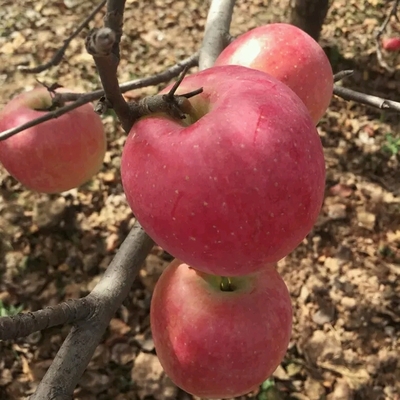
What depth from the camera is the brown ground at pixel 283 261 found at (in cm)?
144

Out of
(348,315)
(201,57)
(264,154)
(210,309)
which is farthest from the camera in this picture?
(348,315)

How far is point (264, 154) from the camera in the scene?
0.58 metres

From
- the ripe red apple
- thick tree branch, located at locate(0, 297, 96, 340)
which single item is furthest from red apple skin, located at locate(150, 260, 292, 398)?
the ripe red apple

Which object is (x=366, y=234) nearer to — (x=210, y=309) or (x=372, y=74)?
(x=372, y=74)

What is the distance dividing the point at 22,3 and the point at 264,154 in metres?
2.05

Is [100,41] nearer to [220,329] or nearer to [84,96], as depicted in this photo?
[84,96]

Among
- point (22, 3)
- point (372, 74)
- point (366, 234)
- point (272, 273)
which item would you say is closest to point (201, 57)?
point (272, 273)

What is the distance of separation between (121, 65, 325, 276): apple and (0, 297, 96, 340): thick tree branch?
0.23 m

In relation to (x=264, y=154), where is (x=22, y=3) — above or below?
below

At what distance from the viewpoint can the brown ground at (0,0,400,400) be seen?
1444 millimetres

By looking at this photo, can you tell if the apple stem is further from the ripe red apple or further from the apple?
the ripe red apple

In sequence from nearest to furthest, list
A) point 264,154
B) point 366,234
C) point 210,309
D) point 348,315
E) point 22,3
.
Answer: point 264,154
point 210,309
point 348,315
point 366,234
point 22,3

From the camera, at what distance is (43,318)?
0.74 meters

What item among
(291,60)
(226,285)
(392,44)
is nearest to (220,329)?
(226,285)
